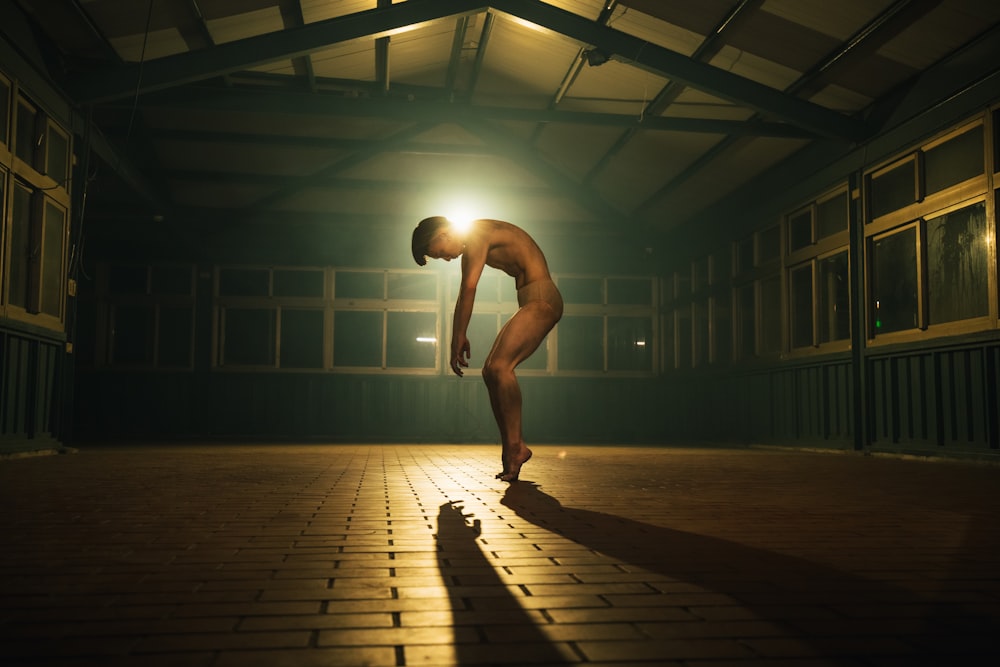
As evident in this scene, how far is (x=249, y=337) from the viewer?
1588 cm

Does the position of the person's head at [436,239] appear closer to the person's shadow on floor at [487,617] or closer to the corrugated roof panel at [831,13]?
the person's shadow on floor at [487,617]

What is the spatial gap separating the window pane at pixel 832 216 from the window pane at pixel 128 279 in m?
11.7

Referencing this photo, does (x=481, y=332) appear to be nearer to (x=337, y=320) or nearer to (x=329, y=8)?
(x=337, y=320)

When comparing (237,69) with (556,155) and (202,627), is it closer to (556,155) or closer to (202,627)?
(556,155)

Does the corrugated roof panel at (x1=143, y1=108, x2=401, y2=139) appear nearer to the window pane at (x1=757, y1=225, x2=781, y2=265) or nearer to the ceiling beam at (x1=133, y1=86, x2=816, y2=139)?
the ceiling beam at (x1=133, y1=86, x2=816, y2=139)

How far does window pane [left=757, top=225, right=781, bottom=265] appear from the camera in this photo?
11.7 metres

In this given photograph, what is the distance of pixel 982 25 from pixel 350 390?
11398mm

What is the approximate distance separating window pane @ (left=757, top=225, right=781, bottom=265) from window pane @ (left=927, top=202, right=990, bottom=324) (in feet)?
11.7

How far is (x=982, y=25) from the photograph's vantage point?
282 inches

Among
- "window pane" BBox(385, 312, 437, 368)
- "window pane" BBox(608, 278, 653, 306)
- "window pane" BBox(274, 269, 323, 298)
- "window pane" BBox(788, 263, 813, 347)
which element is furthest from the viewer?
"window pane" BBox(608, 278, 653, 306)

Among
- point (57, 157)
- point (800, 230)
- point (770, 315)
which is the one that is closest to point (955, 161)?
point (800, 230)

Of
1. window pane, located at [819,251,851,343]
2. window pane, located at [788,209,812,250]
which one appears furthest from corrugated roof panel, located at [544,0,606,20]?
window pane, located at [819,251,851,343]

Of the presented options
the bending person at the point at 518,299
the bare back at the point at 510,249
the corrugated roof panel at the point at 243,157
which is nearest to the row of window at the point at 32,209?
the corrugated roof panel at the point at 243,157

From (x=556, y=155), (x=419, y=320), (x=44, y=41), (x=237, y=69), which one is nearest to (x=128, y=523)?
(x=237, y=69)
